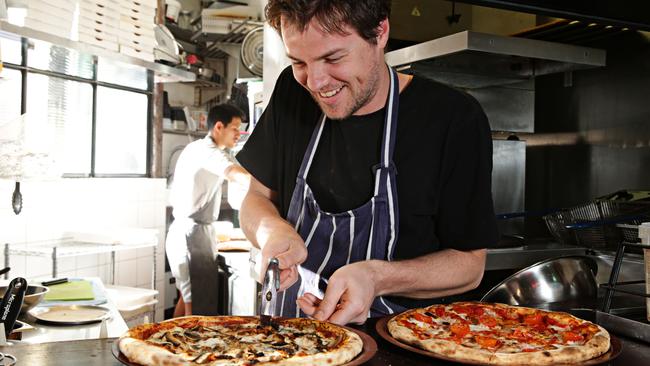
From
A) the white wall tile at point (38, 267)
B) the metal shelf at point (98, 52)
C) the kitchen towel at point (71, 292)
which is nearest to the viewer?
the kitchen towel at point (71, 292)

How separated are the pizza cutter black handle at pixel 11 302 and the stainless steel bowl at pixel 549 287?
1.54 metres

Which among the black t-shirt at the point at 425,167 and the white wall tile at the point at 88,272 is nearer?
the black t-shirt at the point at 425,167

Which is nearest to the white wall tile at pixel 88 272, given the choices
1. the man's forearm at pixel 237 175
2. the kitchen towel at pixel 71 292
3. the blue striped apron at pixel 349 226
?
the man's forearm at pixel 237 175

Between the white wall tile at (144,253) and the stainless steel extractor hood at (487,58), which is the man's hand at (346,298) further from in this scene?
the white wall tile at (144,253)

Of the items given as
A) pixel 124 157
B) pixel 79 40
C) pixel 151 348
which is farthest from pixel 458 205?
pixel 124 157

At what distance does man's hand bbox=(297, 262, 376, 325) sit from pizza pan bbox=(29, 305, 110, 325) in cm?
142

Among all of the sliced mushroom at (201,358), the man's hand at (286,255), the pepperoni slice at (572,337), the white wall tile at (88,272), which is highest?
the man's hand at (286,255)

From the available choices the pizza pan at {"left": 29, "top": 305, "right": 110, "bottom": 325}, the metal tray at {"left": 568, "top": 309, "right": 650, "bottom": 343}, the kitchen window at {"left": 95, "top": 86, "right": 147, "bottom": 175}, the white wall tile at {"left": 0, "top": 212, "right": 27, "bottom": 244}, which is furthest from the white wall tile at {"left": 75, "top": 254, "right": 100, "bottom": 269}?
the metal tray at {"left": 568, "top": 309, "right": 650, "bottom": 343}

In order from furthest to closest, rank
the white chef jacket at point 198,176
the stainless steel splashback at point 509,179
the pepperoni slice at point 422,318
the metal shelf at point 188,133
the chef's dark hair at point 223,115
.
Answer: the metal shelf at point 188,133
the chef's dark hair at point 223,115
the white chef jacket at point 198,176
the stainless steel splashback at point 509,179
the pepperoni slice at point 422,318

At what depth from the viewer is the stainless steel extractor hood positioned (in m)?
3.38

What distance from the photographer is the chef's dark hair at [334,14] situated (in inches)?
60.9

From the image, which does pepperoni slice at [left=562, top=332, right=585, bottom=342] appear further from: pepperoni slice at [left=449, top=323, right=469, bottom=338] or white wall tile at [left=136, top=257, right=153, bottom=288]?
white wall tile at [left=136, top=257, right=153, bottom=288]

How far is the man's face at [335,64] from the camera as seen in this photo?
5.10 ft

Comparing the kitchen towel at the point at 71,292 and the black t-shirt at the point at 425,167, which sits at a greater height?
the black t-shirt at the point at 425,167
